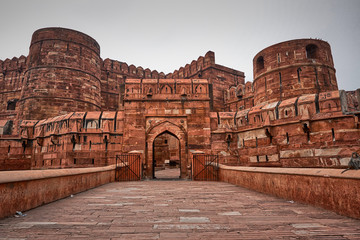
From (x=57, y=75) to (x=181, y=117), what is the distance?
44.5ft

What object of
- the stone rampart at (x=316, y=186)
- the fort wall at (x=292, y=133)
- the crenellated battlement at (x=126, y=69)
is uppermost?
the crenellated battlement at (x=126, y=69)

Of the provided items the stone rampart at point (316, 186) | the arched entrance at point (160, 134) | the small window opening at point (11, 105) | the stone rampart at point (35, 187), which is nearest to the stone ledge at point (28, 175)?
the stone rampart at point (35, 187)

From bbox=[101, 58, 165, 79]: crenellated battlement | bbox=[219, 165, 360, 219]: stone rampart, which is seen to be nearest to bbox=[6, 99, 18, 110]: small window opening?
bbox=[101, 58, 165, 79]: crenellated battlement

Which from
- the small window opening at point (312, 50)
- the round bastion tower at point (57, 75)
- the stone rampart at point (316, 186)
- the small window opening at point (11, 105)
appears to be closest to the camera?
the stone rampart at point (316, 186)

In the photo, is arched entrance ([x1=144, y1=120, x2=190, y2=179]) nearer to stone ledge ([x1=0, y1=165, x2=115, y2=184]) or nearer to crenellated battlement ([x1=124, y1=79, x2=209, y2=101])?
crenellated battlement ([x1=124, y1=79, x2=209, y2=101])

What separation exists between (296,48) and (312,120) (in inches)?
358

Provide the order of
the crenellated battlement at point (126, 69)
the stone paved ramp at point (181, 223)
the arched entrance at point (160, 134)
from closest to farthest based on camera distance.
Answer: the stone paved ramp at point (181, 223) < the arched entrance at point (160, 134) < the crenellated battlement at point (126, 69)

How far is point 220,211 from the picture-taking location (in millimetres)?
3605

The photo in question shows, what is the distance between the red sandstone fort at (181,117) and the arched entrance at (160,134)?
5 cm

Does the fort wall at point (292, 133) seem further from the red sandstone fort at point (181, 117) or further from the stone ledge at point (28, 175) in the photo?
the stone ledge at point (28, 175)

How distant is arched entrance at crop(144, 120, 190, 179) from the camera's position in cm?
1196

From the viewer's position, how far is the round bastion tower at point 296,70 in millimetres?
15859

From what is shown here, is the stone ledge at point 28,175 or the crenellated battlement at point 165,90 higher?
the crenellated battlement at point 165,90

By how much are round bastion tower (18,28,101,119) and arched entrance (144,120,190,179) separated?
11.1 meters
